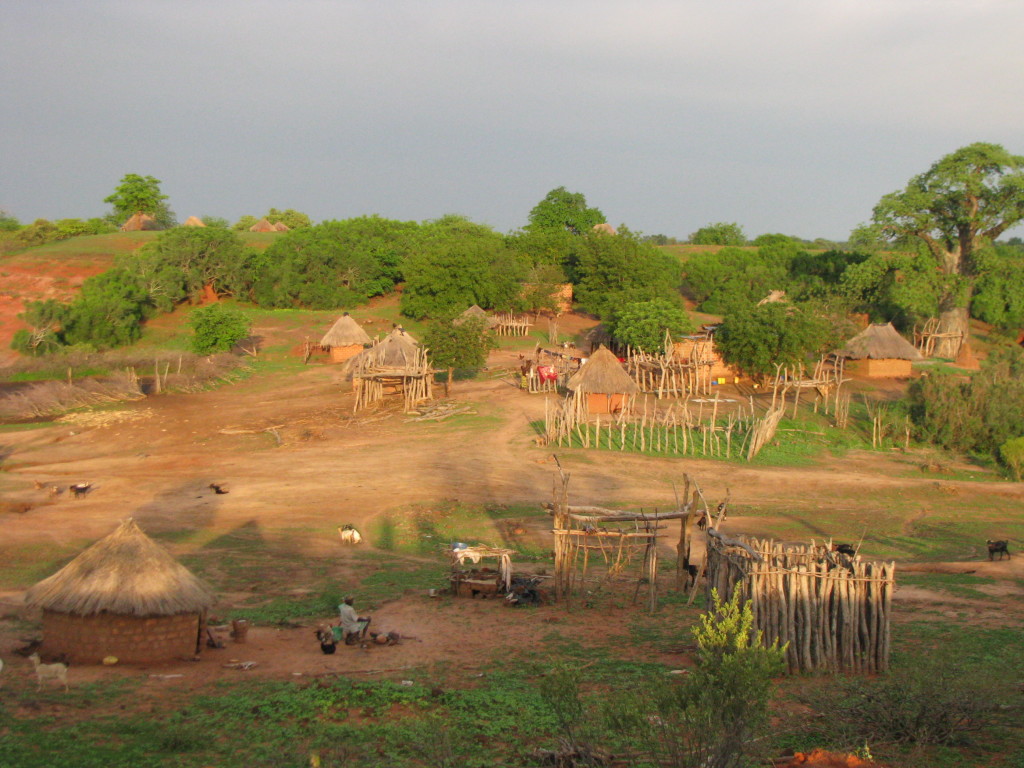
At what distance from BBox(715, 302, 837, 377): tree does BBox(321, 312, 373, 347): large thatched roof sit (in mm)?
13968

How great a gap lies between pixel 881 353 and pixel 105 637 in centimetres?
2994

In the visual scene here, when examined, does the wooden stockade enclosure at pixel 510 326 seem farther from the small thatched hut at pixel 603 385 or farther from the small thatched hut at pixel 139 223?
the small thatched hut at pixel 139 223

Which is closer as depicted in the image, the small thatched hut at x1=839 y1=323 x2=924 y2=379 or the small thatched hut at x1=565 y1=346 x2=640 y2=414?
the small thatched hut at x1=565 y1=346 x2=640 y2=414

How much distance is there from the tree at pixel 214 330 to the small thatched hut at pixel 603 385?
15533mm

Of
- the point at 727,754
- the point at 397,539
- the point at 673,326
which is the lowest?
the point at 397,539

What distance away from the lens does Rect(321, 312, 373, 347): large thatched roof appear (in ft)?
118

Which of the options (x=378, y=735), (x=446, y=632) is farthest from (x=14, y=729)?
(x=446, y=632)

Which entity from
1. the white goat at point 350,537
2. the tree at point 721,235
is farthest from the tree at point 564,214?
the white goat at point 350,537

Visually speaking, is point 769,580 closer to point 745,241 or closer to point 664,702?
point 664,702

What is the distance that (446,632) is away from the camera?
36.4ft

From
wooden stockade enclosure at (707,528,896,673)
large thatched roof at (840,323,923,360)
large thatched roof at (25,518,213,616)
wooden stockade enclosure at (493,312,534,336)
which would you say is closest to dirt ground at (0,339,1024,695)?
large thatched roof at (25,518,213,616)

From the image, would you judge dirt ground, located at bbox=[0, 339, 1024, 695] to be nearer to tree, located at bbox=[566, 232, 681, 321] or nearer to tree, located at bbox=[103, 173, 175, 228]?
tree, located at bbox=[566, 232, 681, 321]

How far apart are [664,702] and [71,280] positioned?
47.4 meters

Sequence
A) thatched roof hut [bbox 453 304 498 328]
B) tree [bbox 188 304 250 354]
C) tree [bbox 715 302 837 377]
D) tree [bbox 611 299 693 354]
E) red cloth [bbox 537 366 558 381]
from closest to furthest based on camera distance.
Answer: tree [bbox 715 302 837 377]
red cloth [bbox 537 366 558 381]
tree [bbox 611 299 693 354]
thatched roof hut [bbox 453 304 498 328]
tree [bbox 188 304 250 354]
